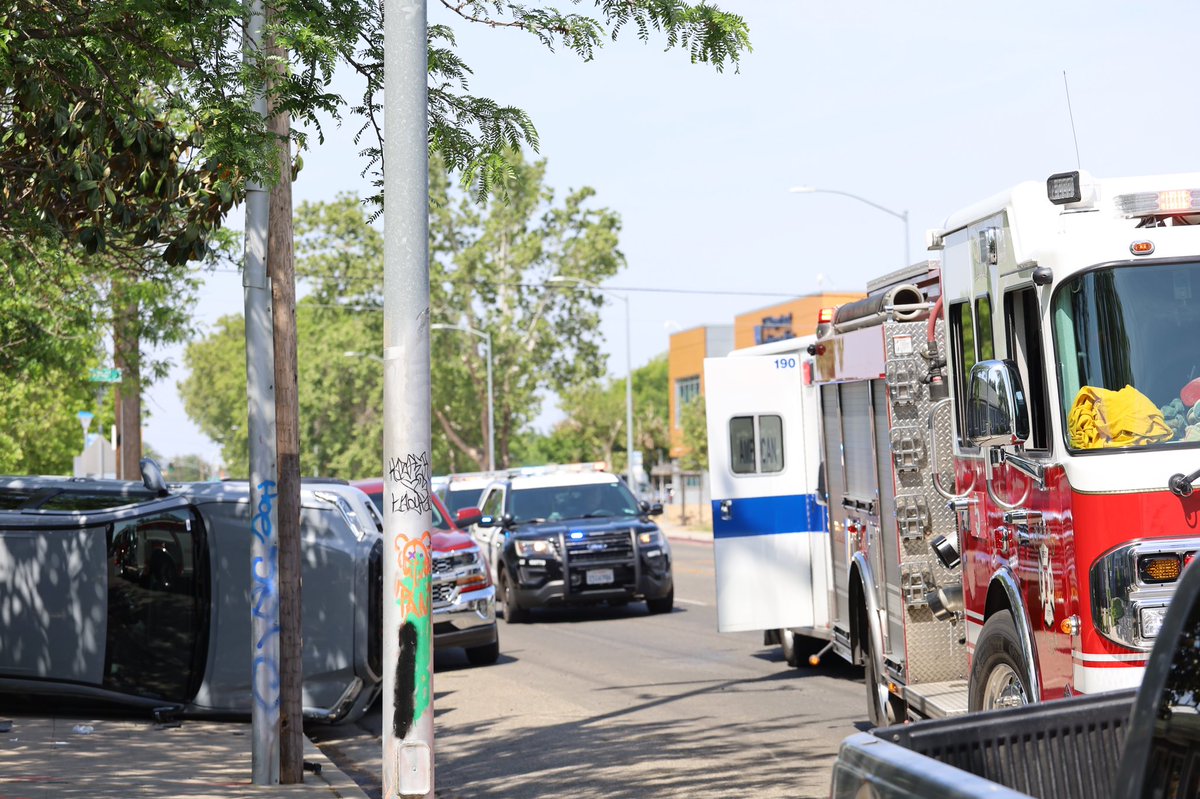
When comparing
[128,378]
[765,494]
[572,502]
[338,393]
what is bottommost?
[765,494]

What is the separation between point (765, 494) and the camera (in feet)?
46.1

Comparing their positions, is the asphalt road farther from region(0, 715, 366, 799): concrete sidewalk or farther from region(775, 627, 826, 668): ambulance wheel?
region(0, 715, 366, 799): concrete sidewalk

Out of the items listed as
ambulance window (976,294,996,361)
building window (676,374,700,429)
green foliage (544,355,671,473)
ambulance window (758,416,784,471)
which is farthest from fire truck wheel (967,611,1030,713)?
building window (676,374,700,429)

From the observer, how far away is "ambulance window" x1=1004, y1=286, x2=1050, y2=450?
7355 mm

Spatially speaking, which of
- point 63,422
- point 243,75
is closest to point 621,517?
point 243,75

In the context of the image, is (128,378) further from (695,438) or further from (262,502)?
(695,438)

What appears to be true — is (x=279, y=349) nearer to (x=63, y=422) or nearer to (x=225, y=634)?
(x=225, y=634)

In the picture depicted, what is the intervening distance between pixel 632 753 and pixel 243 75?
5.15 meters

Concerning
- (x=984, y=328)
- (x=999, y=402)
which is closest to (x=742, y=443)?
(x=984, y=328)

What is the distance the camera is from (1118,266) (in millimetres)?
7164

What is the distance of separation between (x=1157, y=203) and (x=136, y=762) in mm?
6961

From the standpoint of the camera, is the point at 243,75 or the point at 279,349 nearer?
the point at 243,75

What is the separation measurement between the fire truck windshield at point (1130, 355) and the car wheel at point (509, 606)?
1465 cm

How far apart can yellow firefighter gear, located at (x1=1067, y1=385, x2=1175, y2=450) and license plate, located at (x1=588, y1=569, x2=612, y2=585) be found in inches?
555
